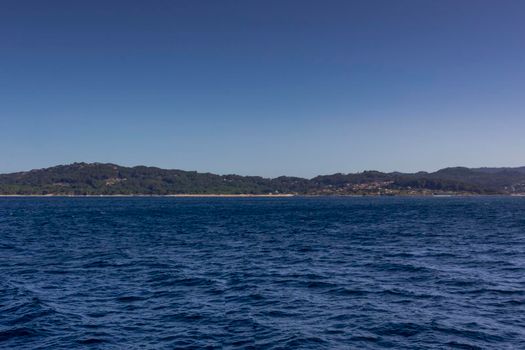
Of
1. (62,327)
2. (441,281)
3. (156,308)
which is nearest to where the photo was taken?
(62,327)

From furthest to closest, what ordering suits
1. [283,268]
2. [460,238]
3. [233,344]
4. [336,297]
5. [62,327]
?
[460,238] → [283,268] → [336,297] → [62,327] → [233,344]

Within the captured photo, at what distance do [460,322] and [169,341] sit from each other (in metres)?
15.5

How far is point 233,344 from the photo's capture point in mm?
22922

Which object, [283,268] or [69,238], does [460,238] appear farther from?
[69,238]

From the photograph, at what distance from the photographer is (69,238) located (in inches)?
2864

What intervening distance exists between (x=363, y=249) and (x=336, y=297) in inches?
1009

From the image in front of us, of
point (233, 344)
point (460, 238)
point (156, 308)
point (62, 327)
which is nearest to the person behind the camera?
point (233, 344)

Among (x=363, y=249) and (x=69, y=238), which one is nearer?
(x=363, y=249)

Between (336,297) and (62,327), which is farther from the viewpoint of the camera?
(336,297)

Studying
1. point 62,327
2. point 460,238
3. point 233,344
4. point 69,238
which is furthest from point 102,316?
point 460,238

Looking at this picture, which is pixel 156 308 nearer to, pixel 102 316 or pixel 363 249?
pixel 102 316

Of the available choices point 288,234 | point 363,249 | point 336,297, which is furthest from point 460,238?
point 336,297

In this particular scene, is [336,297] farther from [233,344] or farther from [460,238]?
[460,238]

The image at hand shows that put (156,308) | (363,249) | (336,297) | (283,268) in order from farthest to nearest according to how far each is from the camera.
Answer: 1. (363,249)
2. (283,268)
3. (336,297)
4. (156,308)
